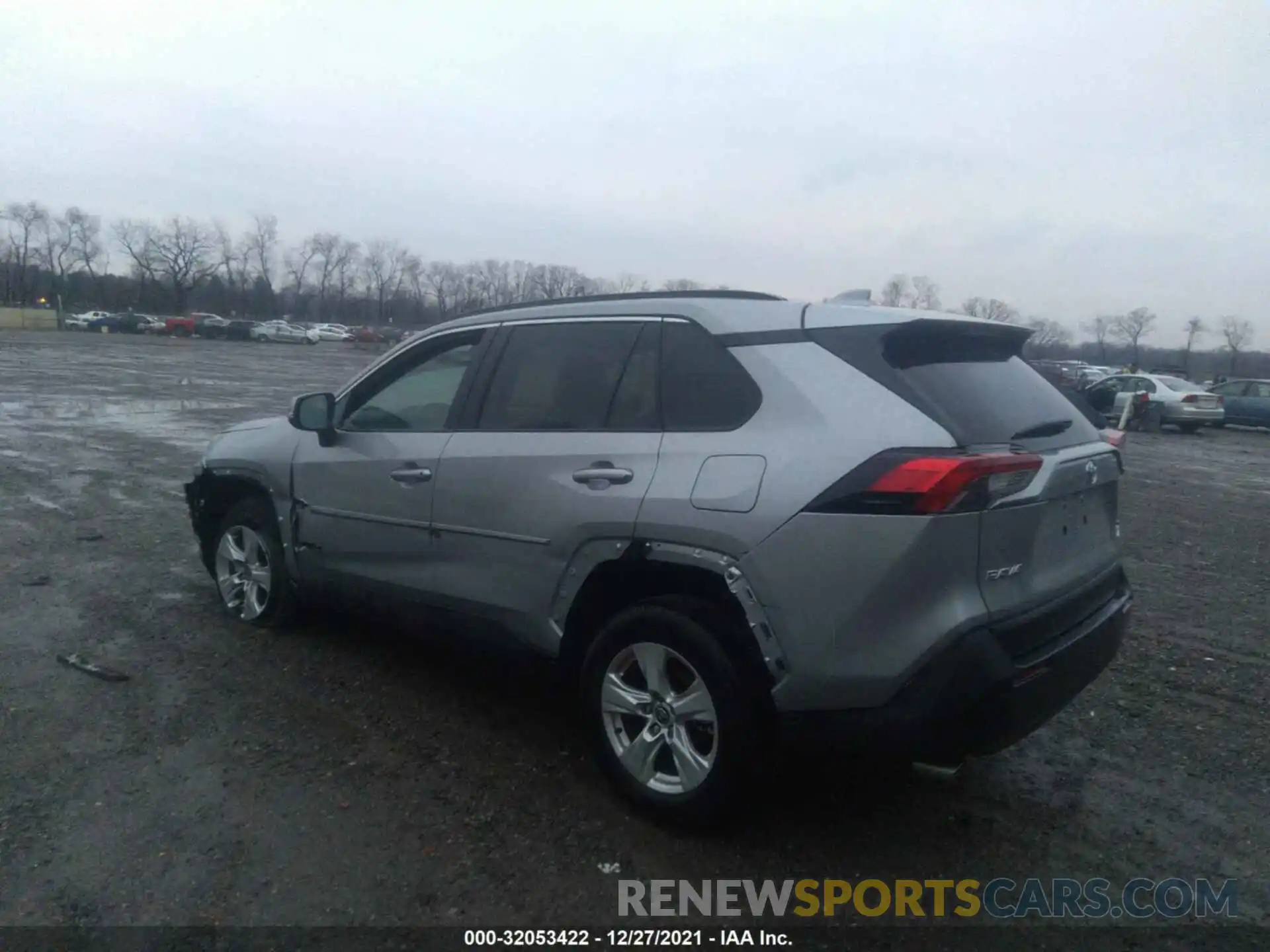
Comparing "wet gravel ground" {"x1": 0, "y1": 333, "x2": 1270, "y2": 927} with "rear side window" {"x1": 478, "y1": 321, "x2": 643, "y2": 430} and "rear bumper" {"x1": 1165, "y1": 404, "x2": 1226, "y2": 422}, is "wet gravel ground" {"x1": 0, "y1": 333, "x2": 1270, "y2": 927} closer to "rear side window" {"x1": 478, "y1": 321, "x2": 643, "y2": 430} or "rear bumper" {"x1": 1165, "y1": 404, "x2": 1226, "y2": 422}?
"rear side window" {"x1": 478, "y1": 321, "x2": 643, "y2": 430}

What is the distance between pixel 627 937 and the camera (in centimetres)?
296

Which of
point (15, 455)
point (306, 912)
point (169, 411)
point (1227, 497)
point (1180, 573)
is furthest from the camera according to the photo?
point (169, 411)

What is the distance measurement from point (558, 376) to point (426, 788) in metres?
1.72

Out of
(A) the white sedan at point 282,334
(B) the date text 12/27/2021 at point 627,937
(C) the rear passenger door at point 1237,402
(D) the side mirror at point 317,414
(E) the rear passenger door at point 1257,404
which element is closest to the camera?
(B) the date text 12/27/2021 at point 627,937

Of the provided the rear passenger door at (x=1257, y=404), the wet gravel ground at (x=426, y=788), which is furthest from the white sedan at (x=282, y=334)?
the wet gravel ground at (x=426, y=788)

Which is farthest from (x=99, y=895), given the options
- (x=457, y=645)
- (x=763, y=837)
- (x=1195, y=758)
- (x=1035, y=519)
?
(x=1195, y=758)

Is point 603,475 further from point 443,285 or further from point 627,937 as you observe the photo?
point 443,285

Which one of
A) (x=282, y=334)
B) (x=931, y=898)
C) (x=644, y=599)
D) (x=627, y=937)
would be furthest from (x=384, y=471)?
(x=282, y=334)

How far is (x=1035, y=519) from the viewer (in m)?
3.19

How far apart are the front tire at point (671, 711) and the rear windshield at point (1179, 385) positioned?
2675 centimetres

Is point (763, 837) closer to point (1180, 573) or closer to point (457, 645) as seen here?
point (457, 645)

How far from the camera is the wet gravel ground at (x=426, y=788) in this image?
3152 millimetres

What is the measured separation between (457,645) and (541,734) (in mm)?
537

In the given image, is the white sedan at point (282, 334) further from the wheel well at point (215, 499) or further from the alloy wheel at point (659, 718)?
the alloy wheel at point (659, 718)
